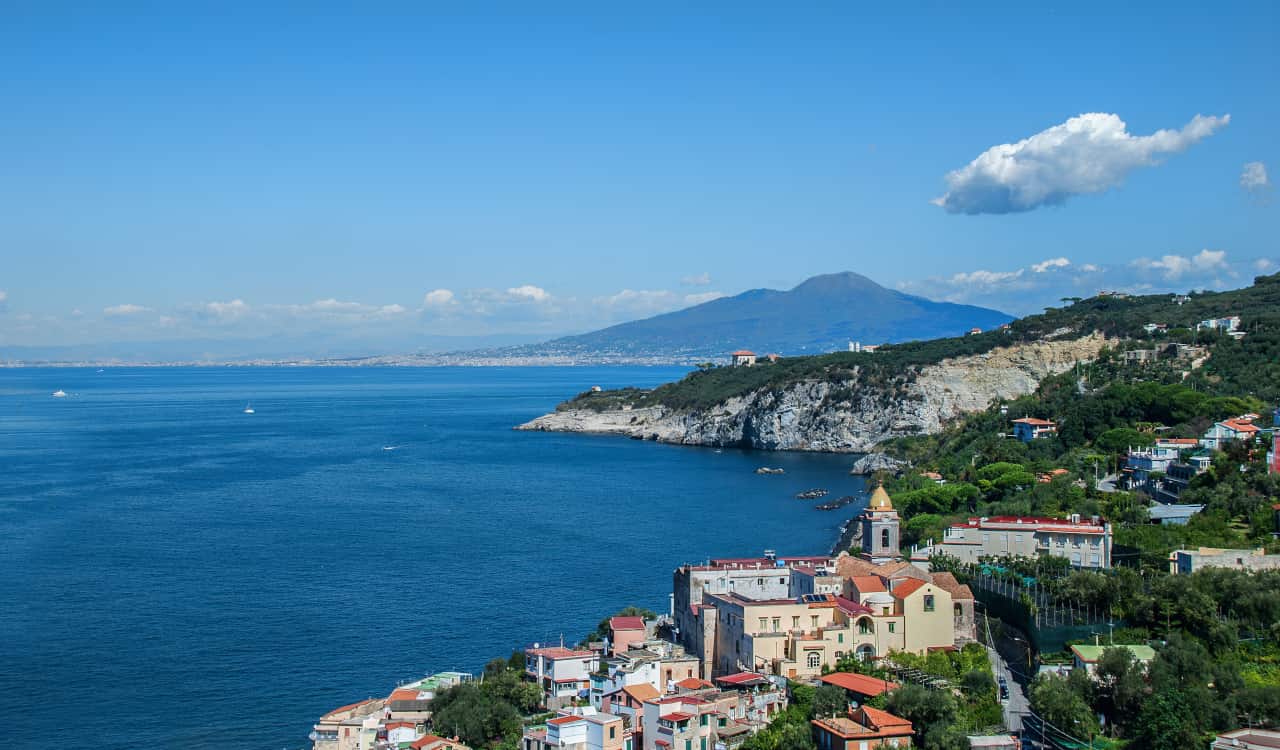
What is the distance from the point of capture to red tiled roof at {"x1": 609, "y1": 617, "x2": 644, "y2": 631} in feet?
63.7

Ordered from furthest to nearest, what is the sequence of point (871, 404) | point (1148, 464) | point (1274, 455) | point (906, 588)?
point (871, 404) < point (1148, 464) < point (1274, 455) < point (906, 588)

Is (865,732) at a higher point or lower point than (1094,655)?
lower

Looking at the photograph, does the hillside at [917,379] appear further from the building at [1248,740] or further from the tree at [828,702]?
the tree at [828,702]

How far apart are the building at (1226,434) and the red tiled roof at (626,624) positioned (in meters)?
16.2

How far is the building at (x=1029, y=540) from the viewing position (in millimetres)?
22359

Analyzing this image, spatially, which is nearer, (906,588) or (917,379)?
(906,588)

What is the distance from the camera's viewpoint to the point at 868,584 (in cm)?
1827

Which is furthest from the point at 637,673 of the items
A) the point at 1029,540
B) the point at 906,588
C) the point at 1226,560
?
the point at 1226,560

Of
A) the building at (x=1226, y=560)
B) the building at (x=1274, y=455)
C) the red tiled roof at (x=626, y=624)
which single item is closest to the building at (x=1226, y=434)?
the building at (x=1274, y=455)

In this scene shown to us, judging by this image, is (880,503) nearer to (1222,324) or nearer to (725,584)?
(725,584)

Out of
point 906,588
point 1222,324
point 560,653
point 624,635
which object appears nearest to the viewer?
point 906,588

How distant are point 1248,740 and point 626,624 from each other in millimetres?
9277

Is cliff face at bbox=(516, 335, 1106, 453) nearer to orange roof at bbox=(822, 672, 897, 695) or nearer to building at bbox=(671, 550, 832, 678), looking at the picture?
building at bbox=(671, 550, 832, 678)

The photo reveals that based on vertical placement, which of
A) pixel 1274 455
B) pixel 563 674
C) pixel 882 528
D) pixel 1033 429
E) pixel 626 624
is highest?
pixel 1274 455
